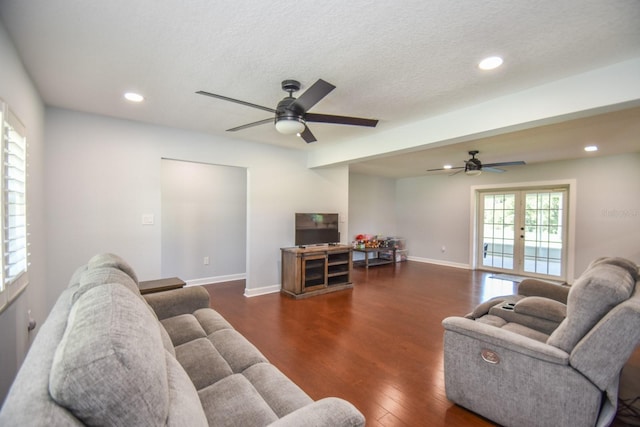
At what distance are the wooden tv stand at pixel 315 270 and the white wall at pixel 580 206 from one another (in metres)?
3.54

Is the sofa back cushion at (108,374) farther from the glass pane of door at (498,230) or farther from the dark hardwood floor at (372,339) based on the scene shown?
the glass pane of door at (498,230)

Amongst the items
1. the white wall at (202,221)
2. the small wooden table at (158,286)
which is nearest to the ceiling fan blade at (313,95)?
the small wooden table at (158,286)

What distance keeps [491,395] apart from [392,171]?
587cm

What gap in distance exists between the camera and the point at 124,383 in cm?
70

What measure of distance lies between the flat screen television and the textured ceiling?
237 cm

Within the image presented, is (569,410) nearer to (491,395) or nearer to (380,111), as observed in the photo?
(491,395)

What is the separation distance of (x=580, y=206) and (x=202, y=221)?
6.97 metres

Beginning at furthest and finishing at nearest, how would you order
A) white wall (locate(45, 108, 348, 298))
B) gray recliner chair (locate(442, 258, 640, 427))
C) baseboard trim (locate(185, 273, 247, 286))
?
baseboard trim (locate(185, 273, 247, 286))
white wall (locate(45, 108, 348, 298))
gray recliner chair (locate(442, 258, 640, 427))

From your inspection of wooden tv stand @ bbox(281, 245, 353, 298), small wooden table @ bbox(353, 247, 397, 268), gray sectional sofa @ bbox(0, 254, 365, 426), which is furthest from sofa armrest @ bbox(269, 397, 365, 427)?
small wooden table @ bbox(353, 247, 397, 268)

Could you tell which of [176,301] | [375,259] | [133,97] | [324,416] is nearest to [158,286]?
[176,301]

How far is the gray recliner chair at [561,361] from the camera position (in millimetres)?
1491

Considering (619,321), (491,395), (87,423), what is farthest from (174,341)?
(619,321)

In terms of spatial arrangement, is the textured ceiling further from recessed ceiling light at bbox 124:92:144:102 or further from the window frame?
the window frame

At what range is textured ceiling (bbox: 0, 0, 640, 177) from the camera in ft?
5.17
